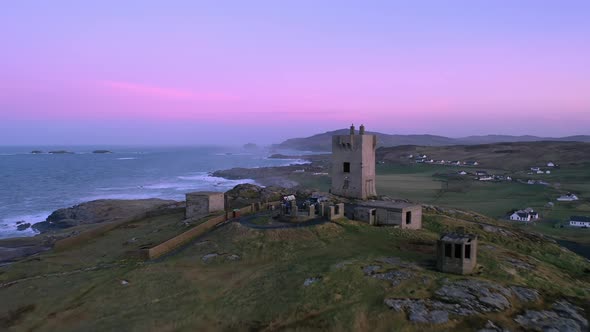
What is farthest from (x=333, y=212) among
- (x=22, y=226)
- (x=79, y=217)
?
(x=22, y=226)

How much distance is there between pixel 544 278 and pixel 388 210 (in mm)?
11585

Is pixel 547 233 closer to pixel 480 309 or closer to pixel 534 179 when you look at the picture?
pixel 480 309

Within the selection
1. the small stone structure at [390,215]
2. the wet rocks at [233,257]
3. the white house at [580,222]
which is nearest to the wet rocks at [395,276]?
the wet rocks at [233,257]

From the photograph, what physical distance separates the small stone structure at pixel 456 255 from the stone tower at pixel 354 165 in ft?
66.1

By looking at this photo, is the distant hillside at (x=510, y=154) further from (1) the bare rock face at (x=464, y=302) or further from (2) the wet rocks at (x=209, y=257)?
(2) the wet rocks at (x=209, y=257)

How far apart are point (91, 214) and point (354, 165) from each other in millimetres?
48604

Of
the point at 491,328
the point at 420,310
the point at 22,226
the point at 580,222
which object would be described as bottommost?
the point at 22,226

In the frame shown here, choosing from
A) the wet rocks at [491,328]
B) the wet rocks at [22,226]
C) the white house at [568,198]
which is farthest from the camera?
the white house at [568,198]

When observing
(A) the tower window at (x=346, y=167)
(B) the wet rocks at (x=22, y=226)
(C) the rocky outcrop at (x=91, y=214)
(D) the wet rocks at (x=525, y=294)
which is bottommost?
(B) the wet rocks at (x=22, y=226)

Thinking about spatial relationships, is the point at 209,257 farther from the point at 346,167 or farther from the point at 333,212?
the point at 346,167

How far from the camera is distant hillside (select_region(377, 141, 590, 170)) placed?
437 feet

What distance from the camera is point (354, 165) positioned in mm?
43156

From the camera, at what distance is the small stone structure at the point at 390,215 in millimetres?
32469

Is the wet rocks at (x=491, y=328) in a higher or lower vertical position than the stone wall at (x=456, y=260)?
lower
